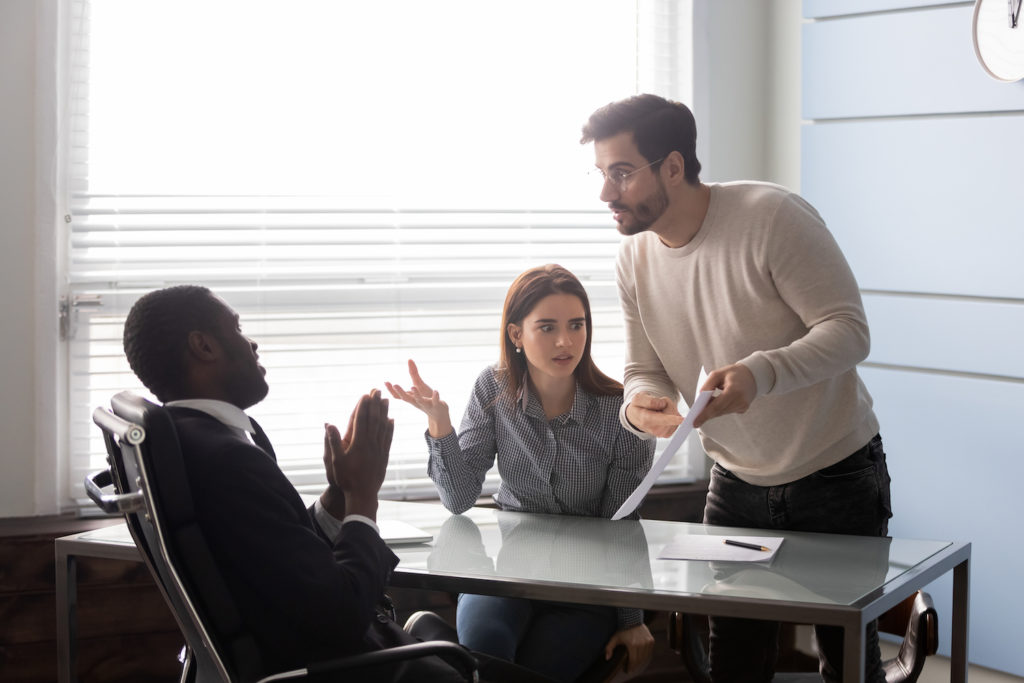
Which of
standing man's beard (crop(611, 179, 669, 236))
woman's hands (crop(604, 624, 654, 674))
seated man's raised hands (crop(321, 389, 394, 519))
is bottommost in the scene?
woman's hands (crop(604, 624, 654, 674))

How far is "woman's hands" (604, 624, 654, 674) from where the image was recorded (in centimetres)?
229

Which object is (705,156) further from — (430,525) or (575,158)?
(430,525)

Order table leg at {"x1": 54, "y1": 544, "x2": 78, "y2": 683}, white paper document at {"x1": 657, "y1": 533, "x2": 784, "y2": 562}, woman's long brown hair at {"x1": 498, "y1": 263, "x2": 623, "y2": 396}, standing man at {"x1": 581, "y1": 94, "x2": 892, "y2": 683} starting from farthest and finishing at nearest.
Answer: woman's long brown hair at {"x1": 498, "y1": 263, "x2": 623, "y2": 396}, table leg at {"x1": 54, "y1": 544, "x2": 78, "y2": 683}, standing man at {"x1": 581, "y1": 94, "x2": 892, "y2": 683}, white paper document at {"x1": 657, "y1": 533, "x2": 784, "y2": 562}

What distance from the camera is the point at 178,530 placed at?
1.66 m

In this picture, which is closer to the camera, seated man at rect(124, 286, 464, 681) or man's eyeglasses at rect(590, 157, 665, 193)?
seated man at rect(124, 286, 464, 681)

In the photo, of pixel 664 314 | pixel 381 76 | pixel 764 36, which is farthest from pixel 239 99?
pixel 764 36

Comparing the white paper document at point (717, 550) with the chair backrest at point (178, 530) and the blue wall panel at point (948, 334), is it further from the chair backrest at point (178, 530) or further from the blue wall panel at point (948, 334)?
the blue wall panel at point (948, 334)

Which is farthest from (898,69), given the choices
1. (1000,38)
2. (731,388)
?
(731,388)

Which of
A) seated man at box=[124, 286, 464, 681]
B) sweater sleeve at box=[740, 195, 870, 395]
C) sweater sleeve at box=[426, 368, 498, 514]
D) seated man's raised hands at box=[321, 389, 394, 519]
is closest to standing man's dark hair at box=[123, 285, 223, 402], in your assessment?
seated man at box=[124, 286, 464, 681]

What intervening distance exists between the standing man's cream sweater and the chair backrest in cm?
100

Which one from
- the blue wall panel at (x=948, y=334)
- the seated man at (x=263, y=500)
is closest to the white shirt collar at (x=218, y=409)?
the seated man at (x=263, y=500)

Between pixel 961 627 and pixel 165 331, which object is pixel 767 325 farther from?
pixel 165 331

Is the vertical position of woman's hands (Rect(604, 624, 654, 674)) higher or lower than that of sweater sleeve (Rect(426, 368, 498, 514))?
lower

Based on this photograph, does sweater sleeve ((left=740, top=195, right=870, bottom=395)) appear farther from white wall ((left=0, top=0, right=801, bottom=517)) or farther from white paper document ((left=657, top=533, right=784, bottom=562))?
white wall ((left=0, top=0, right=801, bottom=517))
